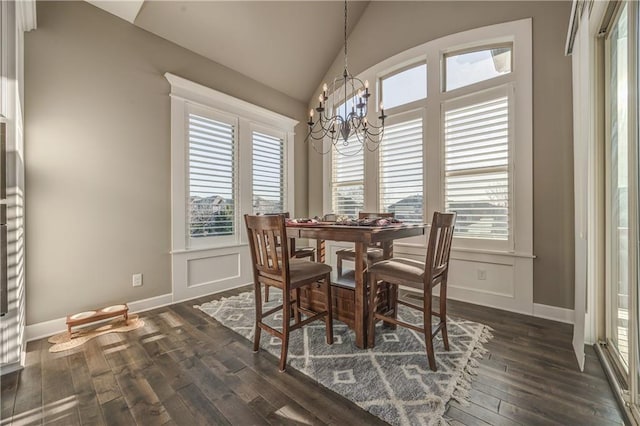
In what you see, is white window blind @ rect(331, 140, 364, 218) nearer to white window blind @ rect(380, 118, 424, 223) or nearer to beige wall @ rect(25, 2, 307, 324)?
white window blind @ rect(380, 118, 424, 223)

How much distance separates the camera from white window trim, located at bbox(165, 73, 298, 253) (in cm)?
318

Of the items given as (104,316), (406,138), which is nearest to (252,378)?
(104,316)

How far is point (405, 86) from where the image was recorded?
3713 millimetres

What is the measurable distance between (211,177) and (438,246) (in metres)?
2.91

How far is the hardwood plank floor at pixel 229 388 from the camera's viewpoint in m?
1.40

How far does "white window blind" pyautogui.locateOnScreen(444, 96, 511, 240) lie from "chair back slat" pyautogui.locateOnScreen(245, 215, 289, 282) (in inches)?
93.0

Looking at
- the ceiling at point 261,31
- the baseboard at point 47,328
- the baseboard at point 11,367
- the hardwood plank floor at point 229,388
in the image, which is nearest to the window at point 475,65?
the ceiling at point 261,31

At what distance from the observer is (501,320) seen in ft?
8.48

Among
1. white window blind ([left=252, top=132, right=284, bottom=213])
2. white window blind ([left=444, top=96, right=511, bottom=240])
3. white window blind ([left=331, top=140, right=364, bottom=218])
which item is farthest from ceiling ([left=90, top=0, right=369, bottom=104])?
white window blind ([left=444, top=96, right=511, bottom=240])

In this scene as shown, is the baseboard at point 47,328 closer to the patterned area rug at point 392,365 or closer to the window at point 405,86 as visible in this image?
the patterned area rug at point 392,365

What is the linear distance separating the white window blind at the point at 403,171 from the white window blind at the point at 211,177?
2192 mm

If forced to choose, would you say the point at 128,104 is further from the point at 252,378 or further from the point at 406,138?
the point at 406,138

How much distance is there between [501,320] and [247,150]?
372cm

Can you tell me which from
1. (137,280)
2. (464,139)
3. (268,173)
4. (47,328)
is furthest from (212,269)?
(464,139)
